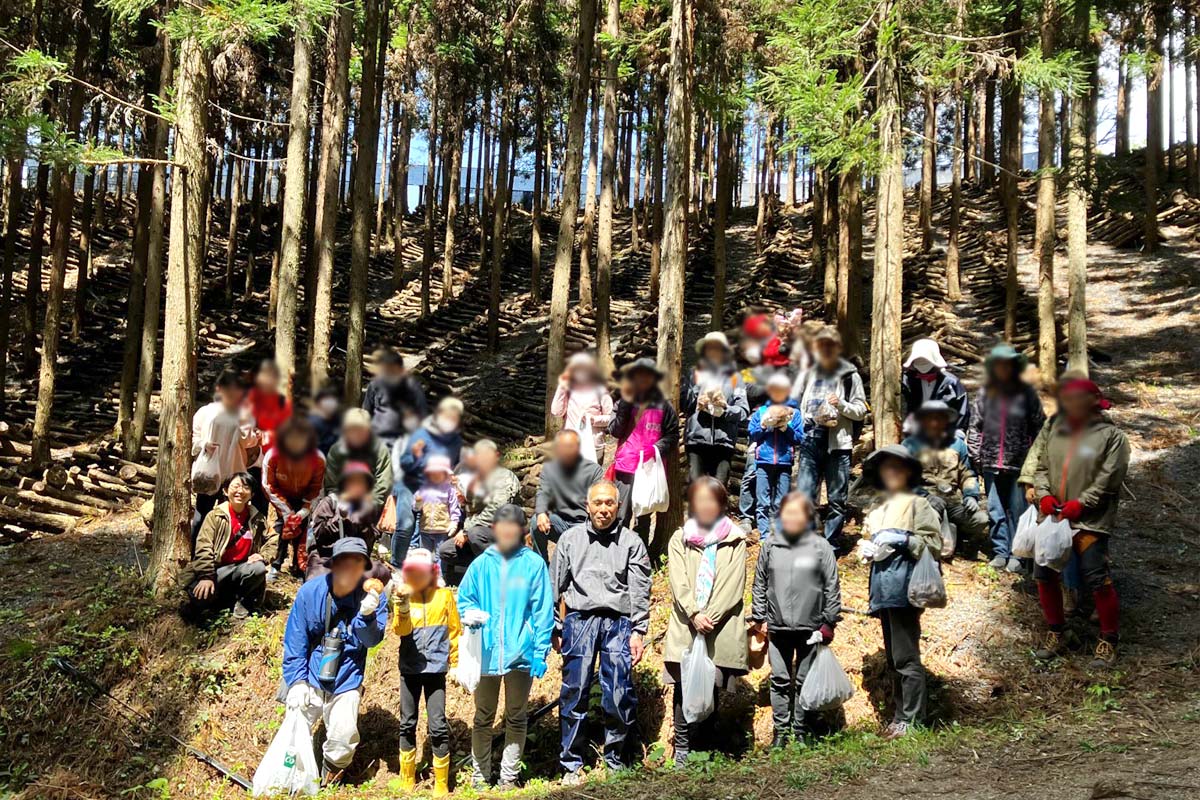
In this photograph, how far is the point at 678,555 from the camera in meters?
5.94

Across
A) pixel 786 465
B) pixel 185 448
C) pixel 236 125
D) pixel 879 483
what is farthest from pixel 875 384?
pixel 236 125

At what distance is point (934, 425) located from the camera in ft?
8.74

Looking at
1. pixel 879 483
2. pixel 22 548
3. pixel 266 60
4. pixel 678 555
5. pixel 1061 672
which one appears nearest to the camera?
pixel 879 483

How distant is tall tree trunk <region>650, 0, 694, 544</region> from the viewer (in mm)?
5305

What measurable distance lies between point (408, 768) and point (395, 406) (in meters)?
4.95

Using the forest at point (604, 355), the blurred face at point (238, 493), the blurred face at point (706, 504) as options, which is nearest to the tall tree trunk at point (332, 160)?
the forest at point (604, 355)

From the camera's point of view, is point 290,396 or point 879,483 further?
point 879,483

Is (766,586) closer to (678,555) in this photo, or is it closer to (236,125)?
(678,555)

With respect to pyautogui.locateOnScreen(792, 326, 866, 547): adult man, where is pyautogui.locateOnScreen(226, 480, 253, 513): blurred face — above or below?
below

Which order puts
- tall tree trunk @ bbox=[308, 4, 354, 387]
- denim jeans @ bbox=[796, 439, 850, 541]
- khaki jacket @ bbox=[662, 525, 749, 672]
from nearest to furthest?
1. denim jeans @ bbox=[796, 439, 850, 541]
2. khaki jacket @ bbox=[662, 525, 749, 672]
3. tall tree trunk @ bbox=[308, 4, 354, 387]

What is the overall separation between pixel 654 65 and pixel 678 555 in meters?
17.6

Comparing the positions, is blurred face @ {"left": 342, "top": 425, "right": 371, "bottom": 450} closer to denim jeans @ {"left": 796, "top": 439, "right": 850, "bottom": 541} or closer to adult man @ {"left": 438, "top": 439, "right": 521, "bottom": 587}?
adult man @ {"left": 438, "top": 439, "right": 521, "bottom": 587}

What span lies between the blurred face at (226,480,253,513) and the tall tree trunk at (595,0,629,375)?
444 cm

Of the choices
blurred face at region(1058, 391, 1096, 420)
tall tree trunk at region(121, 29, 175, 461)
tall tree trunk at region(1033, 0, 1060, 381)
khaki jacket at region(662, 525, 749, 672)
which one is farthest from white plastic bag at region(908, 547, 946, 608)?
tall tree trunk at region(121, 29, 175, 461)
